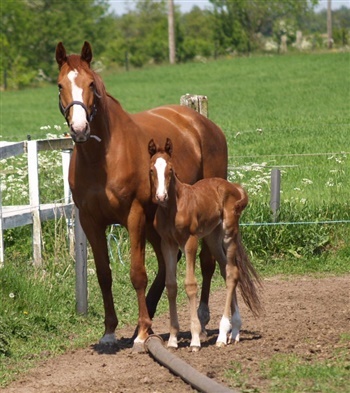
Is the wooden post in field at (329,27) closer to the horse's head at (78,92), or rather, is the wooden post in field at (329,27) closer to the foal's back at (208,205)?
the foal's back at (208,205)

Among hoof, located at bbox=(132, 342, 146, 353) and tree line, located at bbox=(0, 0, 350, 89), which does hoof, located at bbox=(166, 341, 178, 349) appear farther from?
tree line, located at bbox=(0, 0, 350, 89)

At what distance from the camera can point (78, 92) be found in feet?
24.5

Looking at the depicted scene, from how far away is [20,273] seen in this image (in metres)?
9.73

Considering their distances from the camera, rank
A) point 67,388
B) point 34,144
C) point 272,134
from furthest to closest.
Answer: point 272,134
point 34,144
point 67,388

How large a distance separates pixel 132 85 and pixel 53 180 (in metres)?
31.1

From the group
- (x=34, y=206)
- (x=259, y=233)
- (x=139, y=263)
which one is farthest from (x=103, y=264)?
(x=259, y=233)

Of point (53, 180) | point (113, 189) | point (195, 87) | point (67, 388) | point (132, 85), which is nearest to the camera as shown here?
point (67, 388)

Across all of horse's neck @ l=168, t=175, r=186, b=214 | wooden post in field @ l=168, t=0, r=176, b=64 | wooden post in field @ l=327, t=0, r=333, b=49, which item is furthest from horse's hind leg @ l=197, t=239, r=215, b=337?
wooden post in field @ l=327, t=0, r=333, b=49

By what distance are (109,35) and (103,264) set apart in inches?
2783

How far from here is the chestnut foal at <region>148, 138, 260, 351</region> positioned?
755 centimetres

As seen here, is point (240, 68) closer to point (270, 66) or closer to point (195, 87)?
point (270, 66)

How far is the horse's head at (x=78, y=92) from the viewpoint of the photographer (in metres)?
7.27

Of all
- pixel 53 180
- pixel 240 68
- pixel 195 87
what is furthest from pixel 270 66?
pixel 53 180

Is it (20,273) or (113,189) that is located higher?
(113,189)
